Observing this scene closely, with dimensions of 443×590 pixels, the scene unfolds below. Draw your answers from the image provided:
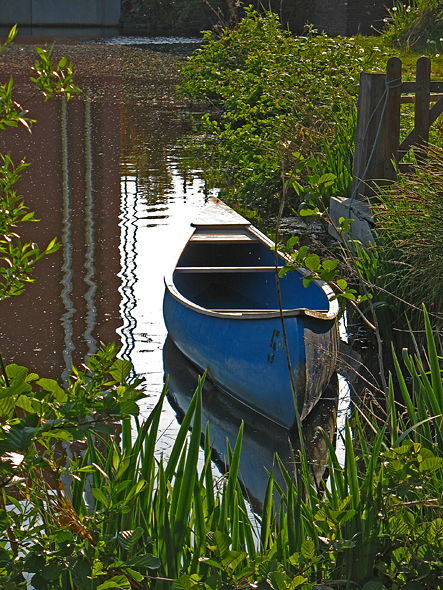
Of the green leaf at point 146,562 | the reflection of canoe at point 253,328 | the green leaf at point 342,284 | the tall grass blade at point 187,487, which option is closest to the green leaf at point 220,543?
the green leaf at point 146,562

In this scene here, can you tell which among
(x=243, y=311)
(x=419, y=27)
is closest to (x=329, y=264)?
(x=243, y=311)

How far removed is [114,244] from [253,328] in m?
3.38

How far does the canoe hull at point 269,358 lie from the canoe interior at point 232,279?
85cm

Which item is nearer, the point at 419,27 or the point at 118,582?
the point at 118,582

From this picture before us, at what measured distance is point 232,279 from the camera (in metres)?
5.49

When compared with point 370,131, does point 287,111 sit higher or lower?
higher

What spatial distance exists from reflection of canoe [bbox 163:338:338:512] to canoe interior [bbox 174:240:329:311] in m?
0.80

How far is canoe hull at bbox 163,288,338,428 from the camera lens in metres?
3.62

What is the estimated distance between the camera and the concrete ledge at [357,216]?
5055 mm

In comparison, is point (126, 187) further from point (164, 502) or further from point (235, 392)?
point (164, 502)

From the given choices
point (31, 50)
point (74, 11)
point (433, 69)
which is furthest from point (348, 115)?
point (74, 11)

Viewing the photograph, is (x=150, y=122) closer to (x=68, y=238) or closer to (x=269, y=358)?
(x=68, y=238)

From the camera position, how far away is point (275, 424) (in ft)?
12.7

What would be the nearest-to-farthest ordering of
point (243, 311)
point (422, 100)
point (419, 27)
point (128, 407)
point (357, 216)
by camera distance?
point (128, 407), point (243, 311), point (422, 100), point (357, 216), point (419, 27)
